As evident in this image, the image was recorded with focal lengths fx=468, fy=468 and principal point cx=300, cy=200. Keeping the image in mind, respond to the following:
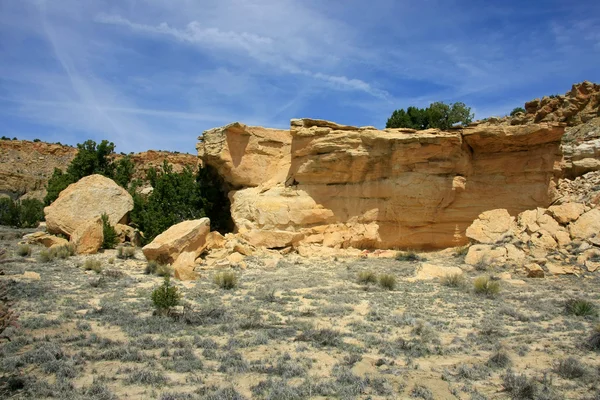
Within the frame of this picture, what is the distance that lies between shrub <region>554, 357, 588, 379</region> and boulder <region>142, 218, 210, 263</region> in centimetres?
1138

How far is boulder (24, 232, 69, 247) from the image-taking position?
723 inches

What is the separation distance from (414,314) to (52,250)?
12964mm

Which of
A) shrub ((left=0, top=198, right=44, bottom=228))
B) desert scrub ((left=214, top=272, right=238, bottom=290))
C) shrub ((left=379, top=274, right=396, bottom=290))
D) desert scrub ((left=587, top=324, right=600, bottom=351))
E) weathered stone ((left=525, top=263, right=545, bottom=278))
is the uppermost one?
shrub ((left=0, top=198, right=44, bottom=228))

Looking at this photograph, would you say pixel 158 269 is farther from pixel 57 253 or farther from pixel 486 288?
pixel 486 288

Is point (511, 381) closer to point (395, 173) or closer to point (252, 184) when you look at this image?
point (395, 173)

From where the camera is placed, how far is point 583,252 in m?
14.0

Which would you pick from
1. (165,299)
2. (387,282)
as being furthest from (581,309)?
(165,299)

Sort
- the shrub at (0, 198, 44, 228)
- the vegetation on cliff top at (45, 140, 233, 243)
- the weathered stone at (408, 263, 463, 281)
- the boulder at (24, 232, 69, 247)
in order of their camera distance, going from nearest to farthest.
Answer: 1. the weathered stone at (408, 263, 463, 281)
2. the boulder at (24, 232, 69, 247)
3. the vegetation on cliff top at (45, 140, 233, 243)
4. the shrub at (0, 198, 44, 228)

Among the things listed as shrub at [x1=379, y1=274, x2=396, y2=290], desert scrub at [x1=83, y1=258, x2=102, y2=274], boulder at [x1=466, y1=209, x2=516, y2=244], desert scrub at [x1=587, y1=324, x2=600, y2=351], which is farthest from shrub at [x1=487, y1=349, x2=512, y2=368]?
desert scrub at [x1=83, y1=258, x2=102, y2=274]

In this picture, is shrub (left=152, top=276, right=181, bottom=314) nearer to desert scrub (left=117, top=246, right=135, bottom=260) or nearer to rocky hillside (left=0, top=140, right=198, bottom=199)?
desert scrub (left=117, top=246, right=135, bottom=260)

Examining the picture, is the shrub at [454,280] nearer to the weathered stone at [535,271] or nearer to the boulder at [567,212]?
the weathered stone at [535,271]

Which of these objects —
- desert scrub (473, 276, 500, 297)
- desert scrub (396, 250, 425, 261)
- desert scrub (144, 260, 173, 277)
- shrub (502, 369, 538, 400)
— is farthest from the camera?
desert scrub (396, 250, 425, 261)

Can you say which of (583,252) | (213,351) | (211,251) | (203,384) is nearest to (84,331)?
(213,351)

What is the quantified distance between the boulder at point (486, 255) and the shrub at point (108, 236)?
45.0ft
